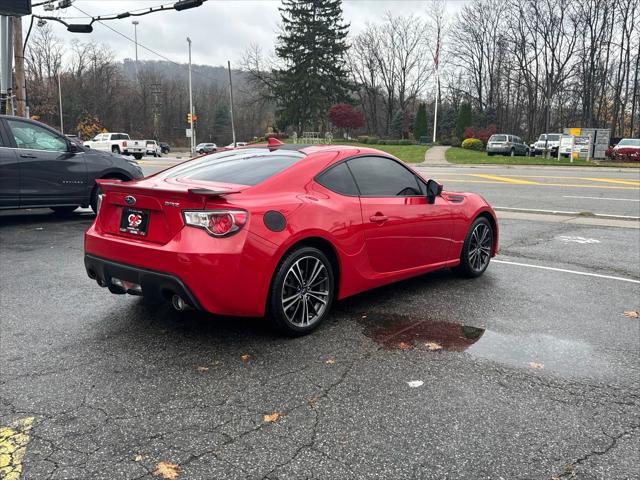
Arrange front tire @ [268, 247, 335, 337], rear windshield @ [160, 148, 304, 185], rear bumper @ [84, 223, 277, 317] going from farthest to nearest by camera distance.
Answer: rear windshield @ [160, 148, 304, 185], front tire @ [268, 247, 335, 337], rear bumper @ [84, 223, 277, 317]

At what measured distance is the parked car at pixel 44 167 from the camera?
28.3ft

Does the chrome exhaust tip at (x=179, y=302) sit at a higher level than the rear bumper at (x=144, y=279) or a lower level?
lower

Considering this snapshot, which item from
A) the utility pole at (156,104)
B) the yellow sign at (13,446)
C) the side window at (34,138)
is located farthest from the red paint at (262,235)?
the utility pole at (156,104)

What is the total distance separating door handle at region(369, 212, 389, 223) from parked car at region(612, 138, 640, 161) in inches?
1347

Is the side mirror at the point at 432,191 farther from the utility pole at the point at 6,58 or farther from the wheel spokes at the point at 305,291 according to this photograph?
the utility pole at the point at 6,58

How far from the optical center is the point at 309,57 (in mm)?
66375

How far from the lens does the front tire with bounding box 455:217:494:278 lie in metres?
5.98

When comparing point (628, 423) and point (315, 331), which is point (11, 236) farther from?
point (628, 423)

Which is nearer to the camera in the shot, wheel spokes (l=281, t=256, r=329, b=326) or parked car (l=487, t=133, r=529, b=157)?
wheel spokes (l=281, t=256, r=329, b=326)

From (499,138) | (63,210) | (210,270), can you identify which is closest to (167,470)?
(210,270)

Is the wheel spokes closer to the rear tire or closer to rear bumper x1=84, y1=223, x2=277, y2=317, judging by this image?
rear bumper x1=84, y1=223, x2=277, y2=317

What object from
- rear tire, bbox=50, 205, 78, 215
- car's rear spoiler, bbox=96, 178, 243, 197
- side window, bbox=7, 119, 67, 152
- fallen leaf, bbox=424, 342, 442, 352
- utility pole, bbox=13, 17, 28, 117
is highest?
utility pole, bbox=13, 17, 28, 117

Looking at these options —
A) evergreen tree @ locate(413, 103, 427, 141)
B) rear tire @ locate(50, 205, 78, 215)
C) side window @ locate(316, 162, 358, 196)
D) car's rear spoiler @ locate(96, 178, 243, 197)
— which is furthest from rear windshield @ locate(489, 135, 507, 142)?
car's rear spoiler @ locate(96, 178, 243, 197)

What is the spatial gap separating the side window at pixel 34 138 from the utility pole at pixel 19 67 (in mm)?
8827
